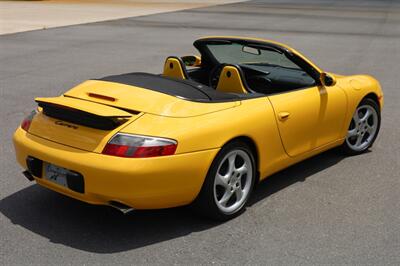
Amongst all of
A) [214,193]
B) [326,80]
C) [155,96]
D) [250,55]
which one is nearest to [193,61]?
[250,55]

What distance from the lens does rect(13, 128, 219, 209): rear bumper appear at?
353cm

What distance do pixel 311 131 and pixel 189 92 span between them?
1285 mm

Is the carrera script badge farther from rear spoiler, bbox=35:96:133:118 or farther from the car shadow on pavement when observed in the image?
the car shadow on pavement

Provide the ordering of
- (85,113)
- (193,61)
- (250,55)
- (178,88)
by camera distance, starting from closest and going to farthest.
→ (85,113), (178,88), (250,55), (193,61)

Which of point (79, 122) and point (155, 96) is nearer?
point (79, 122)

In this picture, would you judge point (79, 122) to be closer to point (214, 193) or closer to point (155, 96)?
point (155, 96)

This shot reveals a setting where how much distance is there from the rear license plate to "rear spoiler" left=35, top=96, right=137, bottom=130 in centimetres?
35

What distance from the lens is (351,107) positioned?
17.6 ft

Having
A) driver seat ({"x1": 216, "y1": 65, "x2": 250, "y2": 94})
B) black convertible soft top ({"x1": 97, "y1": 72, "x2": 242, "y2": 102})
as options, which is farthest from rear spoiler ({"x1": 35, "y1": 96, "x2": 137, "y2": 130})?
driver seat ({"x1": 216, "y1": 65, "x2": 250, "y2": 94})

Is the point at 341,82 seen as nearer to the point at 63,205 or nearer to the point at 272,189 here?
the point at 272,189

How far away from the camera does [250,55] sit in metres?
5.45

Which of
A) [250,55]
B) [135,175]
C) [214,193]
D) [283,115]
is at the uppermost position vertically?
[250,55]

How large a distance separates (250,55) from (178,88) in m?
1.44

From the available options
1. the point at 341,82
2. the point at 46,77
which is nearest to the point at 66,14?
the point at 46,77
